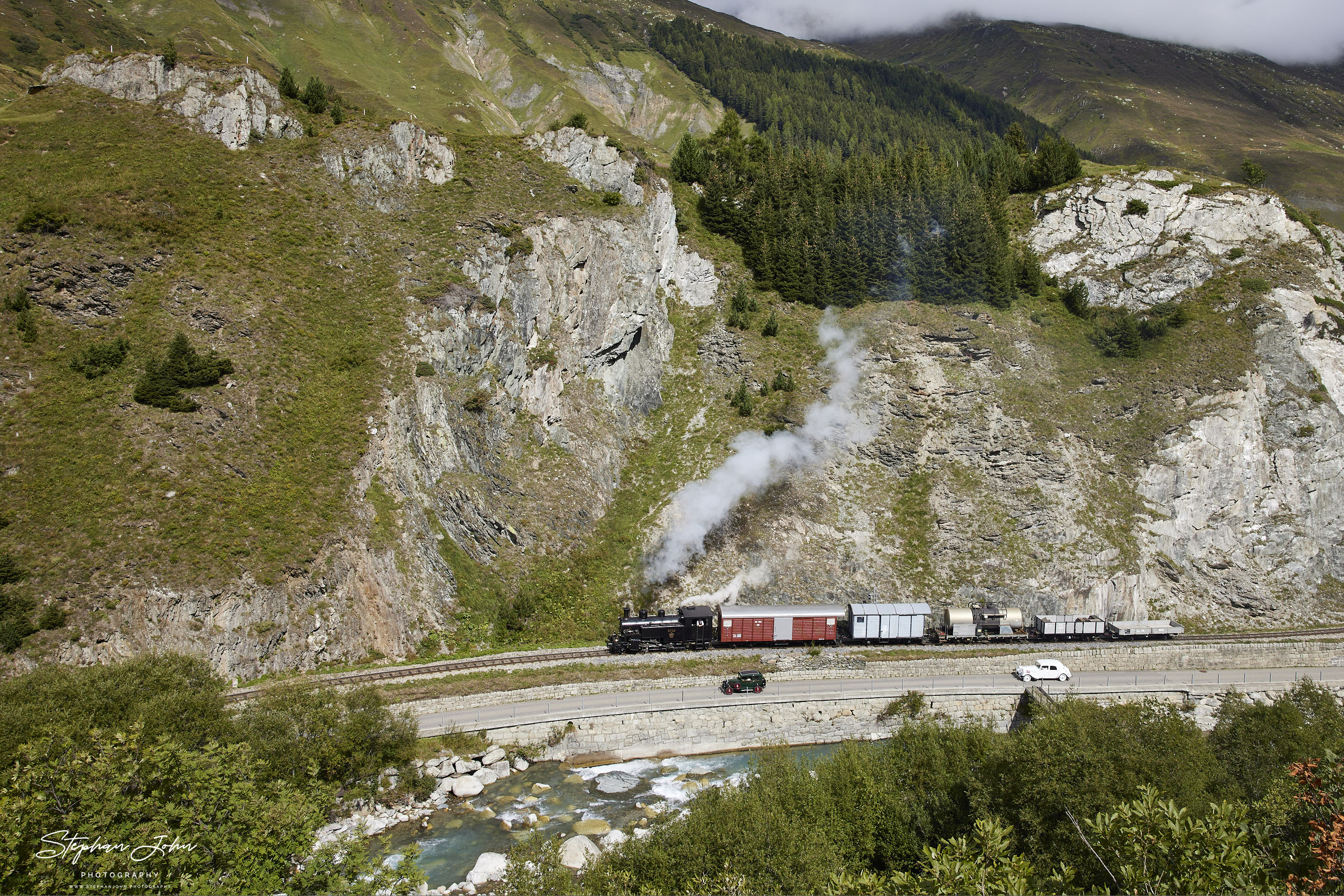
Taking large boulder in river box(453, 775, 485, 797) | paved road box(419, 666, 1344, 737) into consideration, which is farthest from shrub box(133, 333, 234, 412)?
large boulder in river box(453, 775, 485, 797)

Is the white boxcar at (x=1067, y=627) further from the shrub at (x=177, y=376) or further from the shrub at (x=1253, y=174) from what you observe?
the shrub at (x=1253, y=174)

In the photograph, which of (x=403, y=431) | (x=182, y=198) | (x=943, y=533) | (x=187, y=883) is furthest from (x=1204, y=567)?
(x=182, y=198)

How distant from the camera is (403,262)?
56.8m

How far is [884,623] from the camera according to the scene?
47.4 metres

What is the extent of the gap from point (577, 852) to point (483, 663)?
643 inches

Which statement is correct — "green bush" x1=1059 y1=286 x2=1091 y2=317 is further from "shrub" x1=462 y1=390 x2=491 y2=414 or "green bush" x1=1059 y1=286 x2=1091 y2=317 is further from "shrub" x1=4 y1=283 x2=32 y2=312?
"shrub" x1=4 y1=283 x2=32 y2=312

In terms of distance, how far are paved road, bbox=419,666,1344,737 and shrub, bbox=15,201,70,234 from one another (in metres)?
42.5

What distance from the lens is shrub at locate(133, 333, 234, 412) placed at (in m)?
41.0

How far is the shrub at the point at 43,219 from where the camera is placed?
147 ft

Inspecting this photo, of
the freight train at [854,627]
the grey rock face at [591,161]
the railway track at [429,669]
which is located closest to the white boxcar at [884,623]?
the freight train at [854,627]

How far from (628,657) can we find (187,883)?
92.4 feet

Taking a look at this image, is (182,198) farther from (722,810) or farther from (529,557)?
(722,810)

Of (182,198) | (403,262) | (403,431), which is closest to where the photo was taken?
(403,431)

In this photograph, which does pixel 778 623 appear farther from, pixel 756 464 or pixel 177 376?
pixel 177 376
